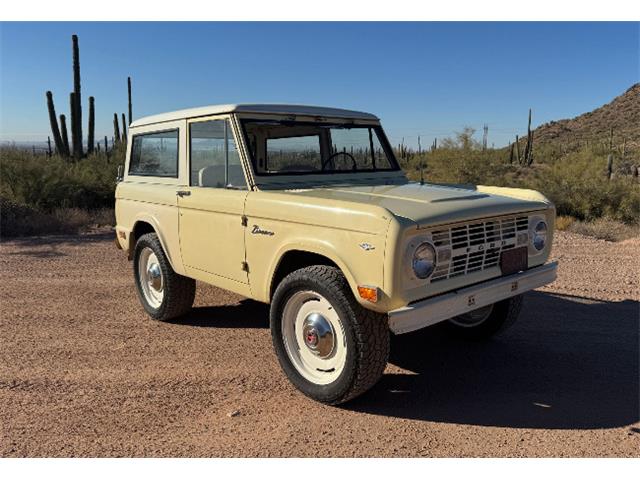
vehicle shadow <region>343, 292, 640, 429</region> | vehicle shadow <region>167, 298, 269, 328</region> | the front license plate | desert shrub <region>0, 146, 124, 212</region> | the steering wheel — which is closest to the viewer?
vehicle shadow <region>343, 292, 640, 429</region>

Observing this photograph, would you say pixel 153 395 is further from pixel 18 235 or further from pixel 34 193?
pixel 34 193

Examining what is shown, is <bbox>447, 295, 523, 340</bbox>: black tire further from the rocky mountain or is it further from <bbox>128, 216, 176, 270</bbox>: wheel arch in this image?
the rocky mountain

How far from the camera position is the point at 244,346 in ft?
14.9

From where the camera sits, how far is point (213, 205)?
4195mm

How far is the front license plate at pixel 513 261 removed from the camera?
367 cm

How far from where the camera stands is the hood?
321 cm

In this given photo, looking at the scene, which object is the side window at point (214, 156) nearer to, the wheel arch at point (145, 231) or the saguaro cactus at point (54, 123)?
the wheel arch at point (145, 231)

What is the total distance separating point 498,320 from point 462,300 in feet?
4.81

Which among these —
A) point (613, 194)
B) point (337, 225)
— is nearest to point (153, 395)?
point (337, 225)

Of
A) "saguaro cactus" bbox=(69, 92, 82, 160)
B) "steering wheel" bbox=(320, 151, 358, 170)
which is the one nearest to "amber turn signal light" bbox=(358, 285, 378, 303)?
"steering wheel" bbox=(320, 151, 358, 170)

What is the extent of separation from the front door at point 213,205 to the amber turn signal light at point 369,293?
4.02ft

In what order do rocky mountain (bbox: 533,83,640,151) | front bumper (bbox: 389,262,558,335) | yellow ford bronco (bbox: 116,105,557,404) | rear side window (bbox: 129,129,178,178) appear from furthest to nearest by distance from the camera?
1. rocky mountain (bbox: 533,83,640,151)
2. rear side window (bbox: 129,129,178,178)
3. yellow ford bronco (bbox: 116,105,557,404)
4. front bumper (bbox: 389,262,558,335)

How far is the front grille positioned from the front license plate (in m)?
0.04

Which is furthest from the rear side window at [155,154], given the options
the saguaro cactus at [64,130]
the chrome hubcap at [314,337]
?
the saguaro cactus at [64,130]
